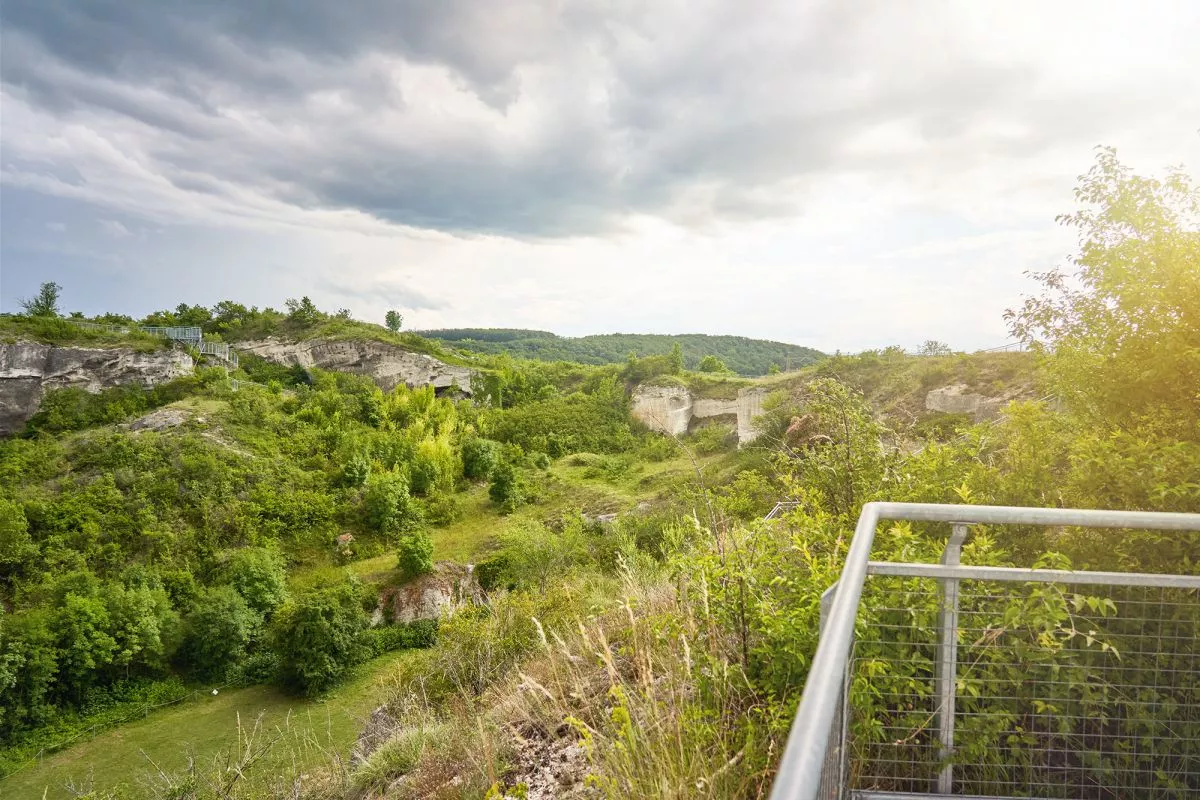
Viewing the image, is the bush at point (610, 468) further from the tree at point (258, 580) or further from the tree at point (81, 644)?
the tree at point (81, 644)

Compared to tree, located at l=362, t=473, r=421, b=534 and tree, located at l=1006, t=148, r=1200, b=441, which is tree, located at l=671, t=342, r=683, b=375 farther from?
tree, located at l=1006, t=148, r=1200, b=441

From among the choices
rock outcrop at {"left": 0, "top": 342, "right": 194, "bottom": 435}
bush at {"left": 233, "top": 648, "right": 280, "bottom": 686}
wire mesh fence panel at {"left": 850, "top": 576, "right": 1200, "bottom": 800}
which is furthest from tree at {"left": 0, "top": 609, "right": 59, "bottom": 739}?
wire mesh fence panel at {"left": 850, "top": 576, "right": 1200, "bottom": 800}

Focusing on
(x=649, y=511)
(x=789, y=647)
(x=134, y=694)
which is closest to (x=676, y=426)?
(x=649, y=511)

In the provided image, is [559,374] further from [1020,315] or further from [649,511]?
[1020,315]

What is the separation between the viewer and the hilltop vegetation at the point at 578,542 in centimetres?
245

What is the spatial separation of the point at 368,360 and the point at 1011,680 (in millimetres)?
35544

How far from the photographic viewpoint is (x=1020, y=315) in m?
3.93

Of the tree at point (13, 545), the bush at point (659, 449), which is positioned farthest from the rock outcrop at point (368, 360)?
the tree at point (13, 545)

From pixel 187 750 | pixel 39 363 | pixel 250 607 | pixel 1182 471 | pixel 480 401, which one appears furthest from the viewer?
pixel 480 401

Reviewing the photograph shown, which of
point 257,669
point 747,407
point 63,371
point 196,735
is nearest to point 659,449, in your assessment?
point 747,407

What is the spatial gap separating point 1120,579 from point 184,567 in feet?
68.0

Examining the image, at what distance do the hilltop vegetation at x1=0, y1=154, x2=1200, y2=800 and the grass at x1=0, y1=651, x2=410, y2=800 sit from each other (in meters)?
0.35

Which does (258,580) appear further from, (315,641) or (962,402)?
(962,402)

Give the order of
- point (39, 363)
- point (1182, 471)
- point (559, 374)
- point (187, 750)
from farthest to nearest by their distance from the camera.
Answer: point (559, 374), point (39, 363), point (187, 750), point (1182, 471)
